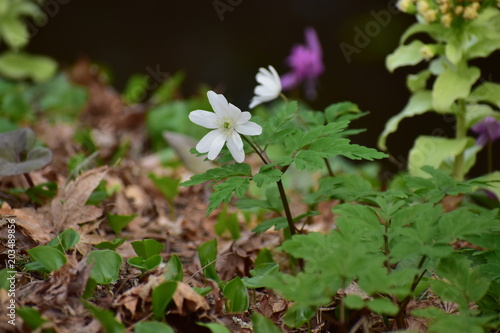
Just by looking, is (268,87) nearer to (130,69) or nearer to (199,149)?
(199,149)

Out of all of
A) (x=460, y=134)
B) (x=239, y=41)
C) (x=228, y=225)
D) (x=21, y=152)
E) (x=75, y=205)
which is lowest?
(x=239, y=41)

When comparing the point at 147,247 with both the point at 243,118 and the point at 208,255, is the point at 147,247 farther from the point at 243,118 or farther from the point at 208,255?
the point at 243,118

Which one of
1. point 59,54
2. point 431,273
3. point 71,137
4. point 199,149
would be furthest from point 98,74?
point 431,273

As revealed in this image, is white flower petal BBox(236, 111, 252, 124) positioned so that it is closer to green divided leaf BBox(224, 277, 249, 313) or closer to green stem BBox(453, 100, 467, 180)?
green divided leaf BBox(224, 277, 249, 313)

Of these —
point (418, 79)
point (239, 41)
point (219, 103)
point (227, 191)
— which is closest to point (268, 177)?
point (227, 191)

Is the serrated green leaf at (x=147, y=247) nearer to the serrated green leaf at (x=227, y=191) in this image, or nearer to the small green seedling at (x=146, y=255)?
the small green seedling at (x=146, y=255)

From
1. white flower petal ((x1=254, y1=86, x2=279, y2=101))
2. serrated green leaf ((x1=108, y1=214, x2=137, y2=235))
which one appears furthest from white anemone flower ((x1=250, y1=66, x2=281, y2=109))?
serrated green leaf ((x1=108, y1=214, x2=137, y2=235))
